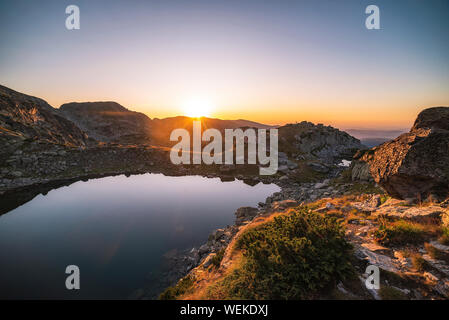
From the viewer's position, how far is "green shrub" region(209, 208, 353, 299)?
6.09 metres

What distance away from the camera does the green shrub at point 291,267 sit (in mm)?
6094

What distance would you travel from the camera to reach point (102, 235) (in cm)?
1841

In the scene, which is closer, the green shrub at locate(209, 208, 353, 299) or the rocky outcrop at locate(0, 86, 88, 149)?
the green shrub at locate(209, 208, 353, 299)

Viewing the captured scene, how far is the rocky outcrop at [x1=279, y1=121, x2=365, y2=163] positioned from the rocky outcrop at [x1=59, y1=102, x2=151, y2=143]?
8399 cm

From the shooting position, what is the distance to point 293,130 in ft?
272

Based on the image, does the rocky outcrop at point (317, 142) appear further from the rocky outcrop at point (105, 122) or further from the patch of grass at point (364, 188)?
the rocky outcrop at point (105, 122)

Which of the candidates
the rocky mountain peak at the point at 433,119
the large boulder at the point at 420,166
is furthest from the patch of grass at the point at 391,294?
the rocky mountain peak at the point at 433,119

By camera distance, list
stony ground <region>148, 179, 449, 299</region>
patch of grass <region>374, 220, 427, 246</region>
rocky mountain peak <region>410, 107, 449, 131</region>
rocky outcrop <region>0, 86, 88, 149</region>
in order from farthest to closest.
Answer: rocky outcrop <region>0, 86, 88, 149</region> < rocky mountain peak <region>410, 107, 449, 131</region> < patch of grass <region>374, 220, 427, 246</region> < stony ground <region>148, 179, 449, 299</region>

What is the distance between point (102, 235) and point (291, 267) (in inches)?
784

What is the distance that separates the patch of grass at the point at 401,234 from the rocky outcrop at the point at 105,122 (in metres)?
114

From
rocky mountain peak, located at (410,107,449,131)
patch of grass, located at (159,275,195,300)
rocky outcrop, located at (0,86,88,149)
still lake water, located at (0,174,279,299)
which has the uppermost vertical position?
rocky outcrop, located at (0,86,88,149)

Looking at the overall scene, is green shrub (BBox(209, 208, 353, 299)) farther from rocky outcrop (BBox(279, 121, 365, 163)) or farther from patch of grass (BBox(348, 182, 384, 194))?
rocky outcrop (BBox(279, 121, 365, 163))

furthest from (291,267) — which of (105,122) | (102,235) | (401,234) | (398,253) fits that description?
(105,122)

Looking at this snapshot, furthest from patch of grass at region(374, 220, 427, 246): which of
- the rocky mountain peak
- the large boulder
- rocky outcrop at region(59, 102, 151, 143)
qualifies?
rocky outcrop at region(59, 102, 151, 143)
